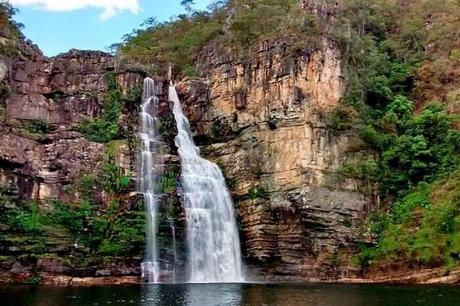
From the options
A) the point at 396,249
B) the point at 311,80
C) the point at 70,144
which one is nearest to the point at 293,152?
the point at 311,80

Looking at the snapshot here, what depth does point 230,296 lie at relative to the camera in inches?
1065

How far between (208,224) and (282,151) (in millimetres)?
8027

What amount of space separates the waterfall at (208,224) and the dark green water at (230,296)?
16.8 ft

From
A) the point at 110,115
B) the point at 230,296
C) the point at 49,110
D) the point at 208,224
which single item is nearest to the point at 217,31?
the point at 110,115

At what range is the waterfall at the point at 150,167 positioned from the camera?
123 feet

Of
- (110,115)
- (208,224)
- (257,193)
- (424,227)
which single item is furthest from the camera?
(110,115)

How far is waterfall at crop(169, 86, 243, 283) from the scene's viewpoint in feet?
126

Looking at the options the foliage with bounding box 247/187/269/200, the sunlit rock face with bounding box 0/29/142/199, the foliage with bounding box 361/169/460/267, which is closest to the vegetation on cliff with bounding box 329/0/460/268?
the foliage with bounding box 361/169/460/267

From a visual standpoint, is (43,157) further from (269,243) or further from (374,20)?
(374,20)

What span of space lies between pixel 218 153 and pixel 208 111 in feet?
13.2

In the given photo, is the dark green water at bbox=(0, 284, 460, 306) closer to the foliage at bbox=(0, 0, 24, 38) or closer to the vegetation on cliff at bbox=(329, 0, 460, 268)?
the vegetation on cliff at bbox=(329, 0, 460, 268)

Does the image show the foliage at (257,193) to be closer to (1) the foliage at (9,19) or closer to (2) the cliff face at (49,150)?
(2) the cliff face at (49,150)

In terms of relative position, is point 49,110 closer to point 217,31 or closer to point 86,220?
point 86,220

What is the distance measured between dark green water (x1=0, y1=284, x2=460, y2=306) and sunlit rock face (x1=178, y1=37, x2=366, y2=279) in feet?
26.1
